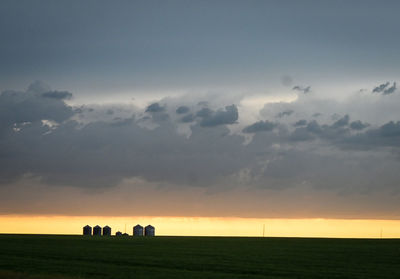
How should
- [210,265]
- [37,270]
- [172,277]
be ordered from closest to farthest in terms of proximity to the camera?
[172,277] < [37,270] < [210,265]

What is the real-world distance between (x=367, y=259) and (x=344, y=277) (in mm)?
23997

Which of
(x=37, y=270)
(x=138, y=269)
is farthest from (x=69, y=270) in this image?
(x=138, y=269)

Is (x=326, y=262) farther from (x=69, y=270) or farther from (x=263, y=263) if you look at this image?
(x=69, y=270)

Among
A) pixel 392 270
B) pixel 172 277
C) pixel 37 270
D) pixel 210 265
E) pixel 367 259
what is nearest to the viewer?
pixel 172 277

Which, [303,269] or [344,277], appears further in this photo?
[303,269]

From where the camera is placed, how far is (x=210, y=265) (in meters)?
60.8

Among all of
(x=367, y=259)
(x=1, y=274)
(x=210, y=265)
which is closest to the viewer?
(x=1, y=274)

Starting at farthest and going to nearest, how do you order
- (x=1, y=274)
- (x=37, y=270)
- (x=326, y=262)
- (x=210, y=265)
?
(x=326, y=262)
(x=210, y=265)
(x=37, y=270)
(x=1, y=274)

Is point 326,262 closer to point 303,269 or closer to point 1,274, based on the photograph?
point 303,269

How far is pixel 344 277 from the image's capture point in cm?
4988

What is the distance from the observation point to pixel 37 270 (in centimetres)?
5234

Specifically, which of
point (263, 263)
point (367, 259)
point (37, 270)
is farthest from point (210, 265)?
point (367, 259)

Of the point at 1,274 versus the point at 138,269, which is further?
the point at 138,269

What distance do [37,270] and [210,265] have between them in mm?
16870
